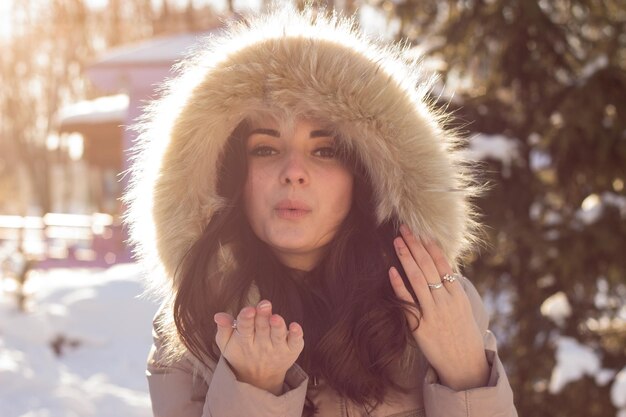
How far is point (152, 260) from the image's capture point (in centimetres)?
230

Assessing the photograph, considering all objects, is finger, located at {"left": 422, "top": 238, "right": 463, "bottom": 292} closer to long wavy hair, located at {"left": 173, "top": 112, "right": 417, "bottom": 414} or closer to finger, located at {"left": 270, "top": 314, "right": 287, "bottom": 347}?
long wavy hair, located at {"left": 173, "top": 112, "right": 417, "bottom": 414}

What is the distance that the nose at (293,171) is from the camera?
2088 millimetres

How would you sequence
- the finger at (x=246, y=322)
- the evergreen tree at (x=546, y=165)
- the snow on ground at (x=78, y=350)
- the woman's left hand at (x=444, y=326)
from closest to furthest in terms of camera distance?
the finger at (x=246, y=322) → the woman's left hand at (x=444, y=326) → the evergreen tree at (x=546, y=165) → the snow on ground at (x=78, y=350)

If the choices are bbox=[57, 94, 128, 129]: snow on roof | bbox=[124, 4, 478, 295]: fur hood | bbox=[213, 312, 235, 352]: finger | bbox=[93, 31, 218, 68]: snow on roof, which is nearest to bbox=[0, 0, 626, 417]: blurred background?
bbox=[124, 4, 478, 295]: fur hood

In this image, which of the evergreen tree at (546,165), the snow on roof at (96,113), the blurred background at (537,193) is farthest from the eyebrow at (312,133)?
the snow on roof at (96,113)

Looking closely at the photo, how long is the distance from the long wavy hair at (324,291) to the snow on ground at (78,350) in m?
3.10

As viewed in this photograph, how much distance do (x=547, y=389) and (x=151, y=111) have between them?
3622mm

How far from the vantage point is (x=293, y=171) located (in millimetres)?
2082

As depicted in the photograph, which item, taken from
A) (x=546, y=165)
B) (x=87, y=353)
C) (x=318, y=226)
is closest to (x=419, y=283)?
(x=318, y=226)

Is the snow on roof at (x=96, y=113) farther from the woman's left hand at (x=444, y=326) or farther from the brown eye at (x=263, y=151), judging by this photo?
the woman's left hand at (x=444, y=326)

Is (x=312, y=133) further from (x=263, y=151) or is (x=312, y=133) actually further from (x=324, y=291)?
(x=324, y=291)

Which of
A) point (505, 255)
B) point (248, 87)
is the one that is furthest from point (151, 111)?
point (505, 255)

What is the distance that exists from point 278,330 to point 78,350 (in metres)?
5.78

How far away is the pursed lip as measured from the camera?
213 cm
